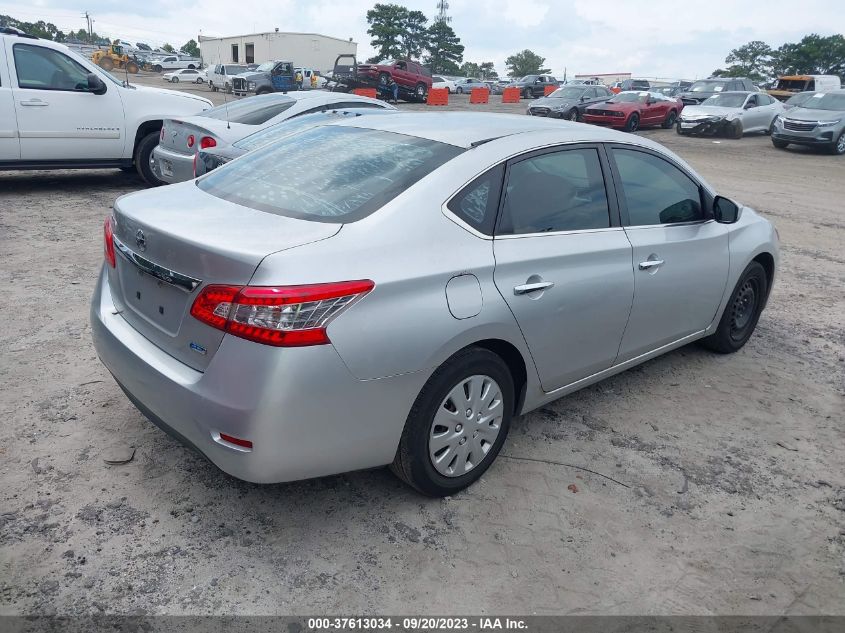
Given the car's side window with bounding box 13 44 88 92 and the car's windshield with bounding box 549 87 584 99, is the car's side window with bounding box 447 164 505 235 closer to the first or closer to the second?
the car's side window with bounding box 13 44 88 92

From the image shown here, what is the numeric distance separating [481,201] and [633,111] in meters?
21.6

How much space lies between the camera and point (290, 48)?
2413 inches

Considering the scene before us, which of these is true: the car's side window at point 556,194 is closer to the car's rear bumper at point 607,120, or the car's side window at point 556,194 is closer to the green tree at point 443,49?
the car's rear bumper at point 607,120

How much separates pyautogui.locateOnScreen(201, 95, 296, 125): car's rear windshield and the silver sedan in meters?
4.68

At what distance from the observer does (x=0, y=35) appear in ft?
27.1

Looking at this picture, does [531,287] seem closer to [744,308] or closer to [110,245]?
[110,245]

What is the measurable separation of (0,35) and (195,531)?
313 inches

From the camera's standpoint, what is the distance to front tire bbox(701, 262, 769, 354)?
4.84 meters

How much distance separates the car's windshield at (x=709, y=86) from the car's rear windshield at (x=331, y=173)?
26.1m

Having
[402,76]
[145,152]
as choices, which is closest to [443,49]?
[402,76]

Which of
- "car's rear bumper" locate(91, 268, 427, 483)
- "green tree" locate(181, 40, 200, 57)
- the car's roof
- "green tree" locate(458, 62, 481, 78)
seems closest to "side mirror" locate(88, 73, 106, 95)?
the car's roof

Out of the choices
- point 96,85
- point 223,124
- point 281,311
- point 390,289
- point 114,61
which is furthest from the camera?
point 114,61

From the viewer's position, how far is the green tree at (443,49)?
89.6 metres

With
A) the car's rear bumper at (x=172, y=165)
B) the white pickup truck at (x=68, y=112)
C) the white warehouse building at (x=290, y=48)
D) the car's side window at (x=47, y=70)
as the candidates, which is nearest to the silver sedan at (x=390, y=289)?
the car's rear bumper at (x=172, y=165)
